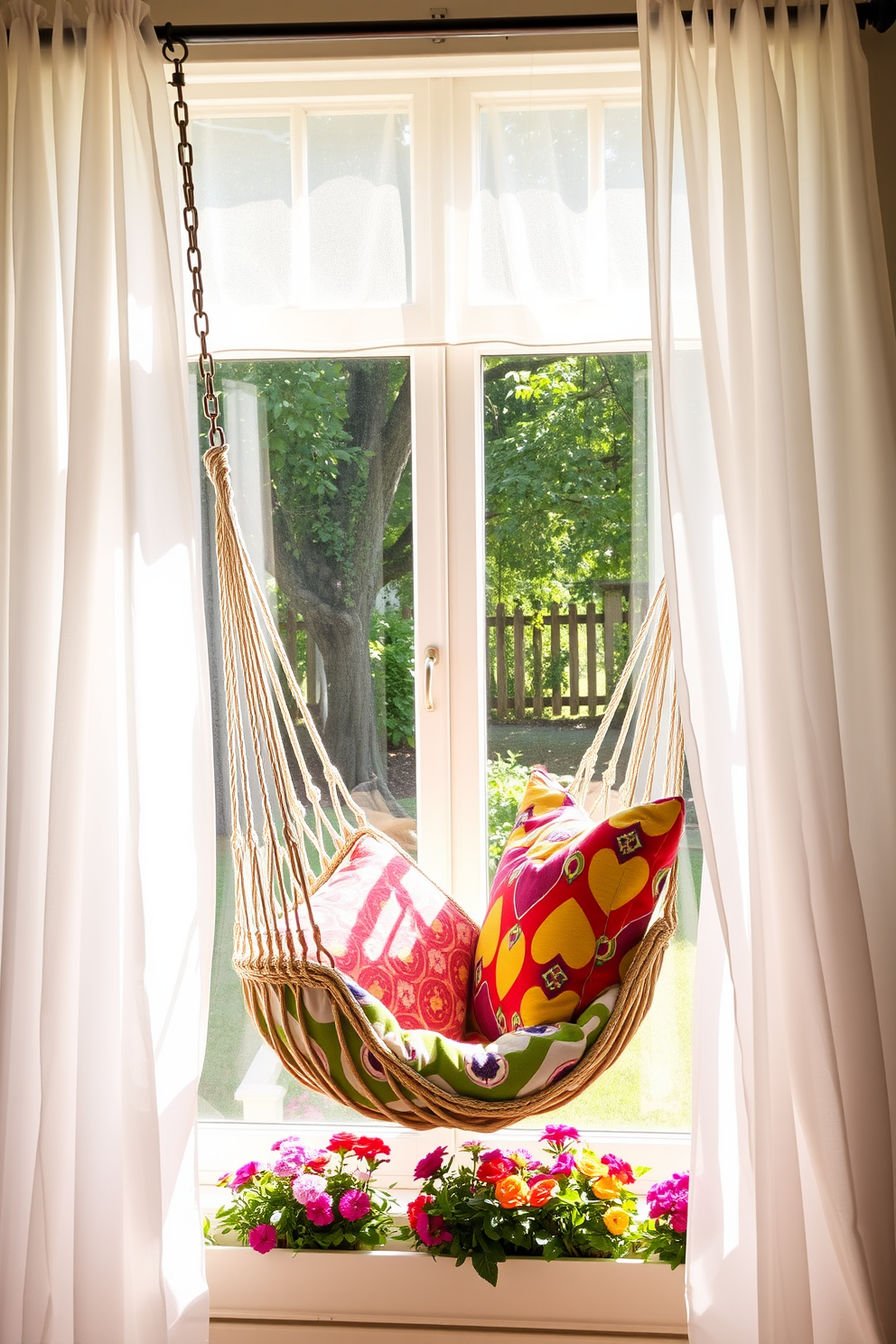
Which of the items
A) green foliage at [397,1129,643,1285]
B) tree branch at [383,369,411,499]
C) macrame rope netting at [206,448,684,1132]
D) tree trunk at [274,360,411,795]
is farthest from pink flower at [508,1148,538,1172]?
tree branch at [383,369,411,499]

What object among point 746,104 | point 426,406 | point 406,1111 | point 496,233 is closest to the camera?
point 406,1111

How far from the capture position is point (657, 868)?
150cm

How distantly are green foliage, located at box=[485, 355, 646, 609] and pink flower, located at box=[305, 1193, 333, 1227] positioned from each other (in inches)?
43.0

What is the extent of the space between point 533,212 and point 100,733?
110 cm

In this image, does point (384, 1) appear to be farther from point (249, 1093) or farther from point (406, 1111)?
A: point (249, 1093)

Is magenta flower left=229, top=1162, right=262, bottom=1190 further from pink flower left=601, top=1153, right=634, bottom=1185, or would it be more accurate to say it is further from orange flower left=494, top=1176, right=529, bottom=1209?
pink flower left=601, top=1153, right=634, bottom=1185

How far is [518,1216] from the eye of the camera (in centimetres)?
182

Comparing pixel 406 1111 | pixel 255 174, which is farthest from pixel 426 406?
pixel 406 1111

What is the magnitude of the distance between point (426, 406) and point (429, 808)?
74cm

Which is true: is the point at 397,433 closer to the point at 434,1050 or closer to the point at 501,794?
the point at 501,794

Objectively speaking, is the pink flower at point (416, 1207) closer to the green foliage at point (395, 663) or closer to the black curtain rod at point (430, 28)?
the green foliage at point (395, 663)

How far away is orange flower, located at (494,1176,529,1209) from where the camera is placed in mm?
1795

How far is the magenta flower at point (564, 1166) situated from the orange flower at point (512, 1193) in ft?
0.21

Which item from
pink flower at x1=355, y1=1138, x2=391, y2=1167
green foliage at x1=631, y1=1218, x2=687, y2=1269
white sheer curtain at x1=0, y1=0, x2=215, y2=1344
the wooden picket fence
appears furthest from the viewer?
the wooden picket fence
